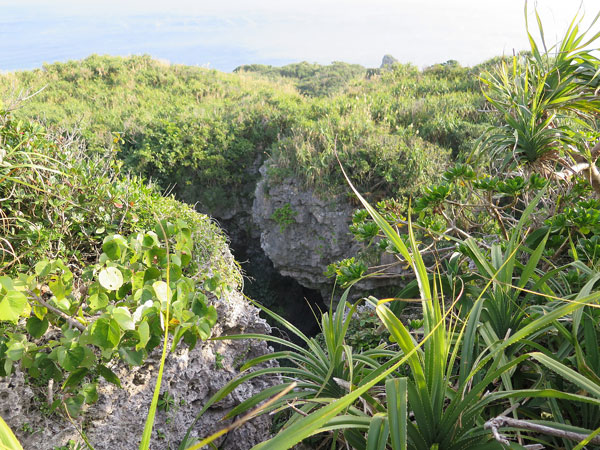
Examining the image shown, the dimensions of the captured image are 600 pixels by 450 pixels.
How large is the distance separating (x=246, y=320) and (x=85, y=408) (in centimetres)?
131

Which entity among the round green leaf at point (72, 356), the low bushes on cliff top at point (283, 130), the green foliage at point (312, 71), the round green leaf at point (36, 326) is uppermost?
the green foliage at point (312, 71)

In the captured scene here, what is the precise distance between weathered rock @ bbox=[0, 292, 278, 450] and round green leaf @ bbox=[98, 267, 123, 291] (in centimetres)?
116

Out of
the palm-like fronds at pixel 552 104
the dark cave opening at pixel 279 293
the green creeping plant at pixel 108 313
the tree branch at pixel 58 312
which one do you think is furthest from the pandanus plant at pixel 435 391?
the dark cave opening at pixel 279 293

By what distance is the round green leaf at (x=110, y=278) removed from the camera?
158 centimetres

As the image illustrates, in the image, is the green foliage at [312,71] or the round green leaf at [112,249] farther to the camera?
the green foliage at [312,71]

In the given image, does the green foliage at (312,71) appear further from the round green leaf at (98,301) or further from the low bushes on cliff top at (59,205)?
Answer: the round green leaf at (98,301)

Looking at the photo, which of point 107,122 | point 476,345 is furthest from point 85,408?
point 107,122

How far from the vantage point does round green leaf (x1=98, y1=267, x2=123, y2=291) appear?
5.18 ft

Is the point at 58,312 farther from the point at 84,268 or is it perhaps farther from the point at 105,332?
the point at 84,268

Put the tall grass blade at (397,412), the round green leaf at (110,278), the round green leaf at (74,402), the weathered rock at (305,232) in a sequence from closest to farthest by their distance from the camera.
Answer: the tall grass blade at (397,412), the round green leaf at (110,278), the round green leaf at (74,402), the weathered rock at (305,232)

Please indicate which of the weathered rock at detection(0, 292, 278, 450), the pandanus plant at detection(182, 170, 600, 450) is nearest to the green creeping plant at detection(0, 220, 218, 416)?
the weathered rock at detection(0, 292, 278, 450)

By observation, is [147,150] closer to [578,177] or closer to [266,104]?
[266,104]

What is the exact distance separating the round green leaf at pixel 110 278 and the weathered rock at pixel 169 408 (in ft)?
3.82

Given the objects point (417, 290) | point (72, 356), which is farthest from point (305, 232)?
point (72, 356)
